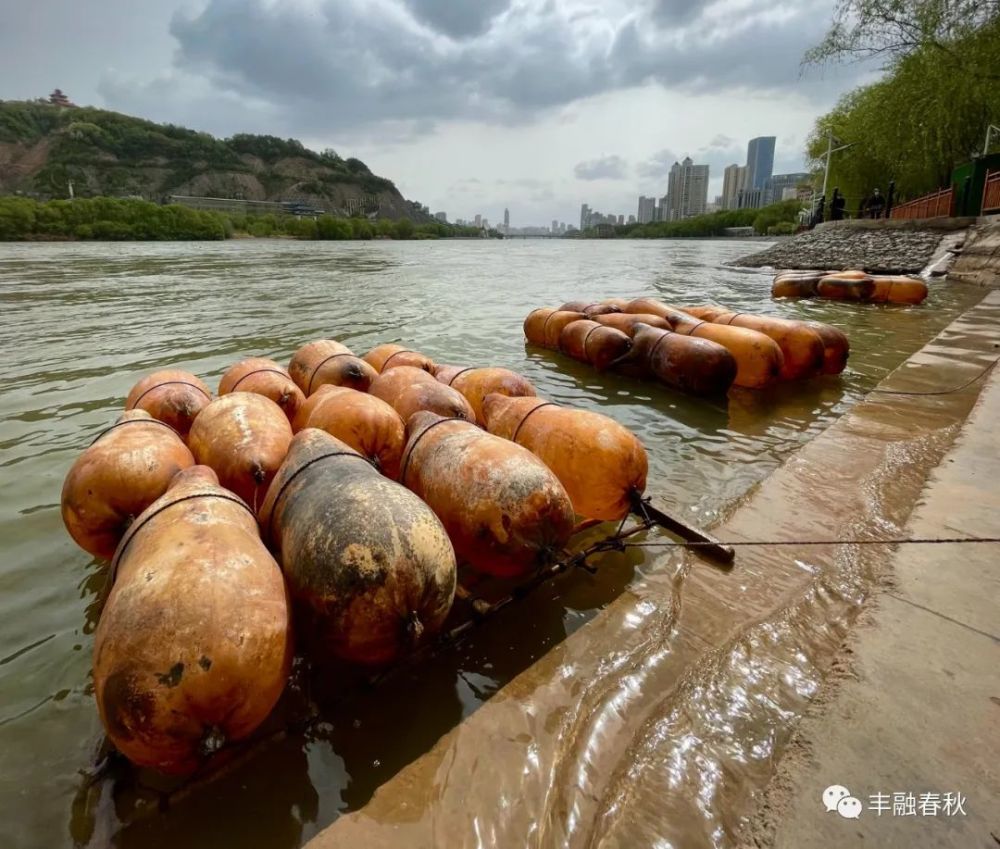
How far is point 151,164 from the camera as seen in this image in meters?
138

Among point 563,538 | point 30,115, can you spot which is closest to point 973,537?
point 563,538

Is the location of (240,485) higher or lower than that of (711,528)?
higher

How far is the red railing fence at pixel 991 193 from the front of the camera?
69.4 ft

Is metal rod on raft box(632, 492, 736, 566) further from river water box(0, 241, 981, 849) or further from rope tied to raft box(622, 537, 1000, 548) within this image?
river water box(0, 241, 981, 849)

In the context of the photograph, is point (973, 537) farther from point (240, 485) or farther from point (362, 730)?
point (240, 485)

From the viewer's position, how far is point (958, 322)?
10.8 metres

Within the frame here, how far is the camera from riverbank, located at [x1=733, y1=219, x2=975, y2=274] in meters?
22.5

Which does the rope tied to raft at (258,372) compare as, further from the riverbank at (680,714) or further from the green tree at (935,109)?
the green tree at (935,109)

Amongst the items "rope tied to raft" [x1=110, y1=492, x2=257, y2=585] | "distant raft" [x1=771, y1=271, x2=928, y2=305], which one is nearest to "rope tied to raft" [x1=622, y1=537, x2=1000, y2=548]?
"rope tied to raft" [x1=110, y1=492, x2=257, y2=585]

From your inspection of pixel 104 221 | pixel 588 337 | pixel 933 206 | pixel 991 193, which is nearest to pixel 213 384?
pixel 588 337

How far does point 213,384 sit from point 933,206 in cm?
3539

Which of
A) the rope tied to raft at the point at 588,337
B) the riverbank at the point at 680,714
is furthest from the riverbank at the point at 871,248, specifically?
the riverbank at the point at 680,714

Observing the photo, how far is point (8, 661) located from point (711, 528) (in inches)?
168

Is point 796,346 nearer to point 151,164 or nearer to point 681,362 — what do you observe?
point 681,362
